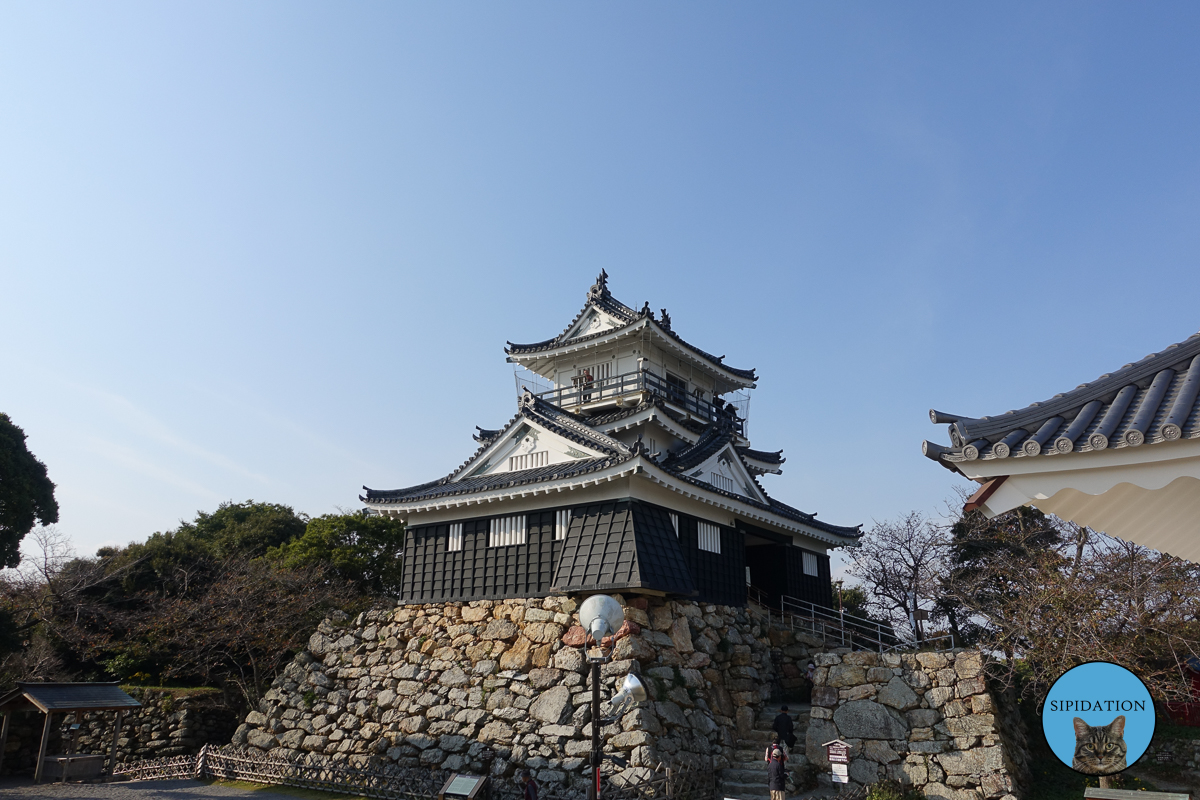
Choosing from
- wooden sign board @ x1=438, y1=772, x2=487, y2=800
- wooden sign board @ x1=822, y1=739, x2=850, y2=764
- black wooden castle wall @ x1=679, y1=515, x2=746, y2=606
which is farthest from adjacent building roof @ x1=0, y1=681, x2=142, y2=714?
wooden sign board @ x1=822, y1=739, x2=850, y2=764

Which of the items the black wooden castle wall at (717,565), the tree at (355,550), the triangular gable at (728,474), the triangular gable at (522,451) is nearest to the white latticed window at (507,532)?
the triangular gable at (522,451)

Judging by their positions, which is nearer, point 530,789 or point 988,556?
point 530,789

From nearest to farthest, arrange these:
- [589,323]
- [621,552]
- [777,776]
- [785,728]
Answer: [777,776], [785,728], [621,552], [589,323]

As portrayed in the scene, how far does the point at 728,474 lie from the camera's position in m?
21.8

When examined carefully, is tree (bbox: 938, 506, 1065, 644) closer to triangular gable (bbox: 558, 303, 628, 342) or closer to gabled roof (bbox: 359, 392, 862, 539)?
gabled roof (bbox: 359, 392, 862, 539)

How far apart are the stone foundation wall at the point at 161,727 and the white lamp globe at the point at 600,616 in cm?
1884

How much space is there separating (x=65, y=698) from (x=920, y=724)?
65.4ft

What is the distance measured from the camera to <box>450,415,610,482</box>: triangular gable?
19.9 m

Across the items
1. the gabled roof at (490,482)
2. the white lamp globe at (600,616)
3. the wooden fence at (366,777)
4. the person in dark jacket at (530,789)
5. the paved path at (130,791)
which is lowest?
the paved path at (130,791)

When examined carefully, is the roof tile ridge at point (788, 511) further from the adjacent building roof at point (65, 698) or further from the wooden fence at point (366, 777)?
the adjacent building roof at point (65, 698)

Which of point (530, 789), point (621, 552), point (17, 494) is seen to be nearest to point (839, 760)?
point (530, 789)

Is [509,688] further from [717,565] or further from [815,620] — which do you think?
[815,620]

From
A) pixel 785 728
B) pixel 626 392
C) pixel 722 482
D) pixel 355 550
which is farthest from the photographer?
pixel 355 550

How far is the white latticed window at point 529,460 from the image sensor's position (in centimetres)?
2030
